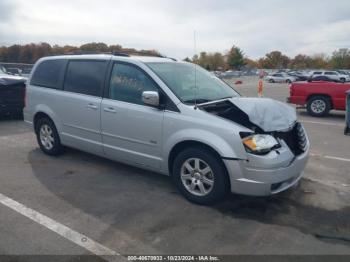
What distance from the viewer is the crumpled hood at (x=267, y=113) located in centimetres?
388

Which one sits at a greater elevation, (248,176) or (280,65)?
(280,65)

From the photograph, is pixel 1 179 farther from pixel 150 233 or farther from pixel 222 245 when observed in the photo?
pixel 222 245

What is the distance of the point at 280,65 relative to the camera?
115500 millimetres

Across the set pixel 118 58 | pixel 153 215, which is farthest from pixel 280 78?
pixel 153 215

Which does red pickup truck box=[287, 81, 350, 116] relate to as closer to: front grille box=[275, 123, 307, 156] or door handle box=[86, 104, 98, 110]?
front grille box=[275, 123, 307, 156]

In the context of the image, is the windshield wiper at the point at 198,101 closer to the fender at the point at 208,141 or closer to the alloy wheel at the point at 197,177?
the fender at the point at 208,141

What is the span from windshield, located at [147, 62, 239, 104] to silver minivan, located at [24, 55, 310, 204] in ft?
0.06

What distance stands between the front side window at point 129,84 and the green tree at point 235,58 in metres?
92.2

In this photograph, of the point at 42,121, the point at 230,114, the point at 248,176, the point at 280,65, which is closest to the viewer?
the point at 248,176

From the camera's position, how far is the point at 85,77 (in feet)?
17.4

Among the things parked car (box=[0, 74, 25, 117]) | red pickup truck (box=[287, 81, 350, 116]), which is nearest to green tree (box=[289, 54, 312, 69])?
red pickup truck (box=[287, 81, 350, 116])

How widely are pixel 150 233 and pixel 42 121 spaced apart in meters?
3.61

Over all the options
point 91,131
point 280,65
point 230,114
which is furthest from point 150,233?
point 280,65

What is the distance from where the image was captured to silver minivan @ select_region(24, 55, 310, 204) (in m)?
3.77
